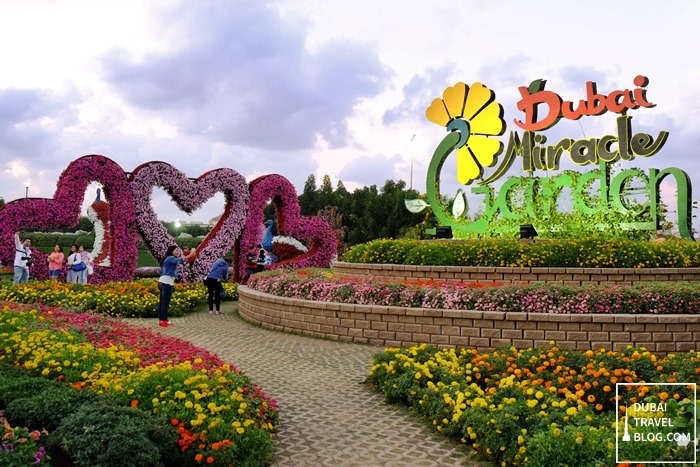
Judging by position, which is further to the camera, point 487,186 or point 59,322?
point 487,186

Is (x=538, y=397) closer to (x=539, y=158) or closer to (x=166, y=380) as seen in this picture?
(x=166, y=380)

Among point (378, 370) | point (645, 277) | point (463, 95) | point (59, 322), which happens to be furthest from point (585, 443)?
point (463, 95)

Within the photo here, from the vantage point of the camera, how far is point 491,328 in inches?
355

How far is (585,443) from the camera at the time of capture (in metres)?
4.37

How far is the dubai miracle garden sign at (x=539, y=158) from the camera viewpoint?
1536 centimetres

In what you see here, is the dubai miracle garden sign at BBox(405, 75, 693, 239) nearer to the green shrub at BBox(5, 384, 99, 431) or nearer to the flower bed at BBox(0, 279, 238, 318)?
the flower bed at BBox(0, 279, 238, 318)

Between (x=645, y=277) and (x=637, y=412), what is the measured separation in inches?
309

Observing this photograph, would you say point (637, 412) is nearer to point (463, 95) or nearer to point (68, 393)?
Result: point (68, 393)

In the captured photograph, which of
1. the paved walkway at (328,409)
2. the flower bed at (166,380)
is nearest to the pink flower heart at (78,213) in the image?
the paved walkway at (328,409)

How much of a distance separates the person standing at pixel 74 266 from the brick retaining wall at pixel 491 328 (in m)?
9.13

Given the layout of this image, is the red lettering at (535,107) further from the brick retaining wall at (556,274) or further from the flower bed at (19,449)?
the flower bed at (19,449)

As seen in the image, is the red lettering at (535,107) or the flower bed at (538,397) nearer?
the flower bed at (538,397)

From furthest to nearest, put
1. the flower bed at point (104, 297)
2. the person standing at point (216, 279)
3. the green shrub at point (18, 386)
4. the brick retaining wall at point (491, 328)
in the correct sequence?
the person standing at point (216, 279) → the flower bed at point (104, 297) → the brick retaining wall at point (491, 328) → the green shrub at point (18, 386)

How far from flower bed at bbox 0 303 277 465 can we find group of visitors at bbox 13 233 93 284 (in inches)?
360
